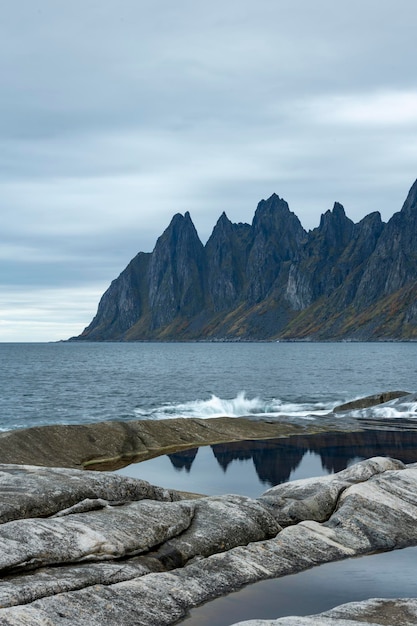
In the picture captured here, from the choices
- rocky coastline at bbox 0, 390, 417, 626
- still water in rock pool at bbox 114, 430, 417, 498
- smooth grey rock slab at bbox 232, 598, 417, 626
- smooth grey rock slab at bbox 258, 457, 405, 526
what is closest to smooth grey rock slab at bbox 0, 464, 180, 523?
rocky coastline at bbox 0, 390, 417, 626

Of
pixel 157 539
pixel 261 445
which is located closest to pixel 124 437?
pixel 261 445

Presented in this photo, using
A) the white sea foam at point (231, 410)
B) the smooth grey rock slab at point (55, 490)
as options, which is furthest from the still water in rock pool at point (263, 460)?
the white sea foam at point (231, 410)

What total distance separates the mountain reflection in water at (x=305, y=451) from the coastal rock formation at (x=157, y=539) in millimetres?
9990

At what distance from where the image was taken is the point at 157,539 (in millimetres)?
17812

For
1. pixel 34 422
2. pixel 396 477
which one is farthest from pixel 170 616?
pixel 34 422

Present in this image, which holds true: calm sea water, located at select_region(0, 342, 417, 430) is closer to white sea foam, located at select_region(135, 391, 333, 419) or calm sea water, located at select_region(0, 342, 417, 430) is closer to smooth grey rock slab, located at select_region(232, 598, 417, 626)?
white sea foam, located at select_region(135, 391, 333, 419)

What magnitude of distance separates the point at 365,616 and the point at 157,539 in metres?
6.12

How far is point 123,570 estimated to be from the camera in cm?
1580

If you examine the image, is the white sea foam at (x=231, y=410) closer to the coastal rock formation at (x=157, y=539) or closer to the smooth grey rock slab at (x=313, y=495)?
the smooth grey rock slab at (x=313, y=495)

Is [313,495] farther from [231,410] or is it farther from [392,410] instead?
[231,410]

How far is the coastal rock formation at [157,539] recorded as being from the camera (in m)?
14.2

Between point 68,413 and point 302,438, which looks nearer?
point 302,438

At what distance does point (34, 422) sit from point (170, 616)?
53.9 m

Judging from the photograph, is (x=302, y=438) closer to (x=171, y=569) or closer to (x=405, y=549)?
(x=405, y=549)
